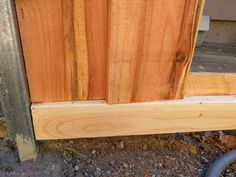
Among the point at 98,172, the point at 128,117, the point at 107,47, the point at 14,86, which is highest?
the point at 107,47

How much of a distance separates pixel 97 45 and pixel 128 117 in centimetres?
31

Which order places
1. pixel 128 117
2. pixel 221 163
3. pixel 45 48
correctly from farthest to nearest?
pixel 221 163, pixel 128 117, pixel 45 48

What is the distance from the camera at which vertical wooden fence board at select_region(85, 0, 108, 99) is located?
2.85ft

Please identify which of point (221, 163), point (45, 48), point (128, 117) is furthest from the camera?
point (221, 163)

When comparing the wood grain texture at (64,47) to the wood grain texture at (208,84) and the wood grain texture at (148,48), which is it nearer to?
the wood grain texture at (148,48)

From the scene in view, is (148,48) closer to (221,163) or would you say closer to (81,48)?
(81,48)

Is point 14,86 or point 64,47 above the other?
point 64,47

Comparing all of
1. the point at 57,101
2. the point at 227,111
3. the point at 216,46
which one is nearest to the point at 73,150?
the point at 57,101

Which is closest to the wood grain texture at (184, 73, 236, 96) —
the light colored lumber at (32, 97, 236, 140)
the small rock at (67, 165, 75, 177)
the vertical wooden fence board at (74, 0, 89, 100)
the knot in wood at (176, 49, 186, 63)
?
the light colored lumber at (32, 97, 236, 140)

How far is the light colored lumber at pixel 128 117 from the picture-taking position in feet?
3.34

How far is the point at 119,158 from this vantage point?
119 centimetres

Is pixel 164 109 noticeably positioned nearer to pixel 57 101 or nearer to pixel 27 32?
pixel 57 101

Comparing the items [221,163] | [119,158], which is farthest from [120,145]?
[221,163]

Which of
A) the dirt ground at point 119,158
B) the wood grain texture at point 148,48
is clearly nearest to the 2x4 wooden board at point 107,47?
the wood grain texture at point 148,48
